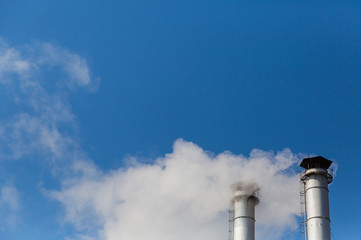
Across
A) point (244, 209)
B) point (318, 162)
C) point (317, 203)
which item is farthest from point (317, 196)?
point (244, 209)

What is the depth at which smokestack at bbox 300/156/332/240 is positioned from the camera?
4216cm

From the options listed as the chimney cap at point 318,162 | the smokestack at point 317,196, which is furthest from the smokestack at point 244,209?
the chimney cap at point 318,162

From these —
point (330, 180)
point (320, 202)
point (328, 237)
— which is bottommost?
point (328, 237)

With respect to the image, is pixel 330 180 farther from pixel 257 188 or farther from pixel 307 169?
pixel 257 188

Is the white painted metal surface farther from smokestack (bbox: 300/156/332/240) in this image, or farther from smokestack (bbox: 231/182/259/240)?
smokestack (bbox: 231/182/259/240)

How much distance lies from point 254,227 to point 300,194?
607cm

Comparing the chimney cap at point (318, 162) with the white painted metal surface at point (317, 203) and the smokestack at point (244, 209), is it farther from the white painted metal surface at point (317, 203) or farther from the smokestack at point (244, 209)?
the smokestack at point (244, 209)

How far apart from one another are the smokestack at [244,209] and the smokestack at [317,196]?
5.94 meters

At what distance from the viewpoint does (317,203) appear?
142ft

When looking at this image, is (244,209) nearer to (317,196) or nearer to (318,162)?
(317,196)

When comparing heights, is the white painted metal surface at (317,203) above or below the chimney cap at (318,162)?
below

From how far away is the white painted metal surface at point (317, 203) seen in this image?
42.1m

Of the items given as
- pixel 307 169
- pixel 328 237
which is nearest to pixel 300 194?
pixel 307 169

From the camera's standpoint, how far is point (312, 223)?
140 ft
